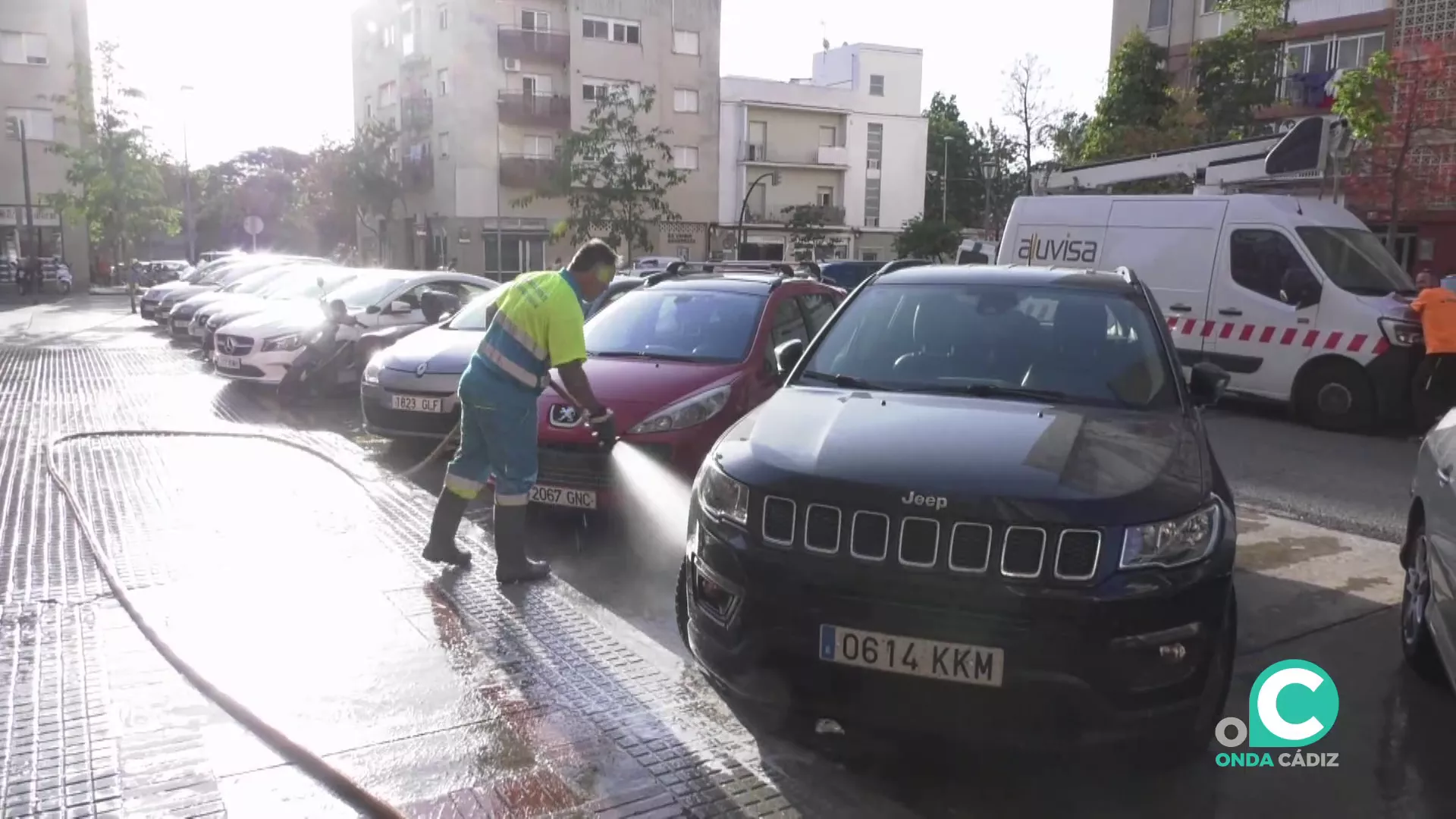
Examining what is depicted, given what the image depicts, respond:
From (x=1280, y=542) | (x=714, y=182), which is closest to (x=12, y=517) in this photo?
(x=1280, y=542)

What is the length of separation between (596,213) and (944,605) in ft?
114

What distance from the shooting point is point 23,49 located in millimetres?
44406

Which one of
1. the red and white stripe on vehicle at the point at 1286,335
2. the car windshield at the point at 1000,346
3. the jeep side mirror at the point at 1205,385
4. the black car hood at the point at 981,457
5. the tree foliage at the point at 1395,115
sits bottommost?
the red and white stripe on vehicle at the point at 1286,335

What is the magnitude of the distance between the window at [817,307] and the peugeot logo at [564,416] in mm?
2138

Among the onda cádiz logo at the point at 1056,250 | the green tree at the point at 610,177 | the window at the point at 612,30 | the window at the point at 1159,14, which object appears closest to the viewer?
the onda cádiz logo at the point at 1056,250

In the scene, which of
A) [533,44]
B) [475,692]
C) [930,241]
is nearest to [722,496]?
[475,692]

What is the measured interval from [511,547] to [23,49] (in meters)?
49.4

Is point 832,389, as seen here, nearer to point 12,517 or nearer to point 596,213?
point 12,517

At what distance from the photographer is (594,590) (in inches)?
228

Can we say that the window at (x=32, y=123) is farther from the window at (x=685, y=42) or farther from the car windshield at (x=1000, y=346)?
the car windshield at (x=1000, y=346)

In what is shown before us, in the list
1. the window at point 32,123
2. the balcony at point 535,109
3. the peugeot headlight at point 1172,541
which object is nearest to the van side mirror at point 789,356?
the peugeot headlight at point 1172,541

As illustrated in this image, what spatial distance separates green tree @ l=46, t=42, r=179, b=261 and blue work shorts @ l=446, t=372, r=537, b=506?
111 feet

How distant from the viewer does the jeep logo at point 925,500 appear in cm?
340

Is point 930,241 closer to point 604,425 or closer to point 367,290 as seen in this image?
point 367,290
